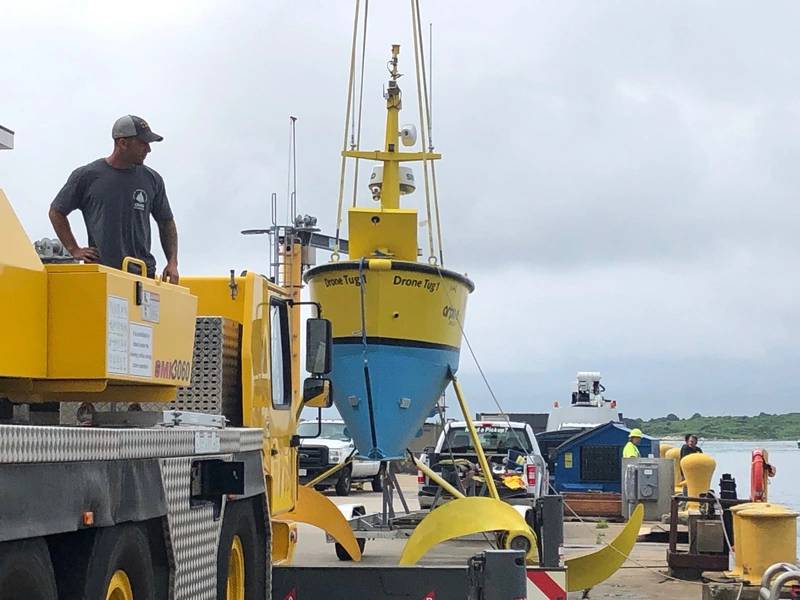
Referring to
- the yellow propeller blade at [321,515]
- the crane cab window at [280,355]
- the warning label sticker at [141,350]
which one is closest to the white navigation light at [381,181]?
the yellow propeller blade at [321,515]

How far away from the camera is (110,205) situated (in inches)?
281

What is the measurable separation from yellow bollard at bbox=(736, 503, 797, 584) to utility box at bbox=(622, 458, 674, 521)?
9.31 meters

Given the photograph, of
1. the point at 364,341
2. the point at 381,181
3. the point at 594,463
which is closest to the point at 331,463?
the point at 594,463

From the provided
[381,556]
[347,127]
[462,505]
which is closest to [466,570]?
[462,505]

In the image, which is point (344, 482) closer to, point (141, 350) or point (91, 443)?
point (141, 350)

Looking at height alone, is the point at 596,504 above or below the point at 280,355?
below

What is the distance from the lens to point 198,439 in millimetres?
6555

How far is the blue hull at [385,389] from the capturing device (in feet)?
43.0

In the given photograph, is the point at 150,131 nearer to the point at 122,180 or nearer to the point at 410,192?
the point at 122,180

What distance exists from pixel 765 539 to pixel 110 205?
7.34 m

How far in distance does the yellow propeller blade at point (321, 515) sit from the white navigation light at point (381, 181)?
4702mm

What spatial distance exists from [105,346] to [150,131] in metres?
1.85

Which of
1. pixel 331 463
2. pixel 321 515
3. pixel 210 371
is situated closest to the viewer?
pixel 210 371

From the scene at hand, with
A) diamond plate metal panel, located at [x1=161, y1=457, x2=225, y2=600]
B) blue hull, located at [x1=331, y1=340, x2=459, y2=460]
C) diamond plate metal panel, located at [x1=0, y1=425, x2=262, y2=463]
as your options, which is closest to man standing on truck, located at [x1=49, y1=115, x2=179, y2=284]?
diamond plate metal panel, located at [x1=0, y1=425, x2=262, y2=463]
